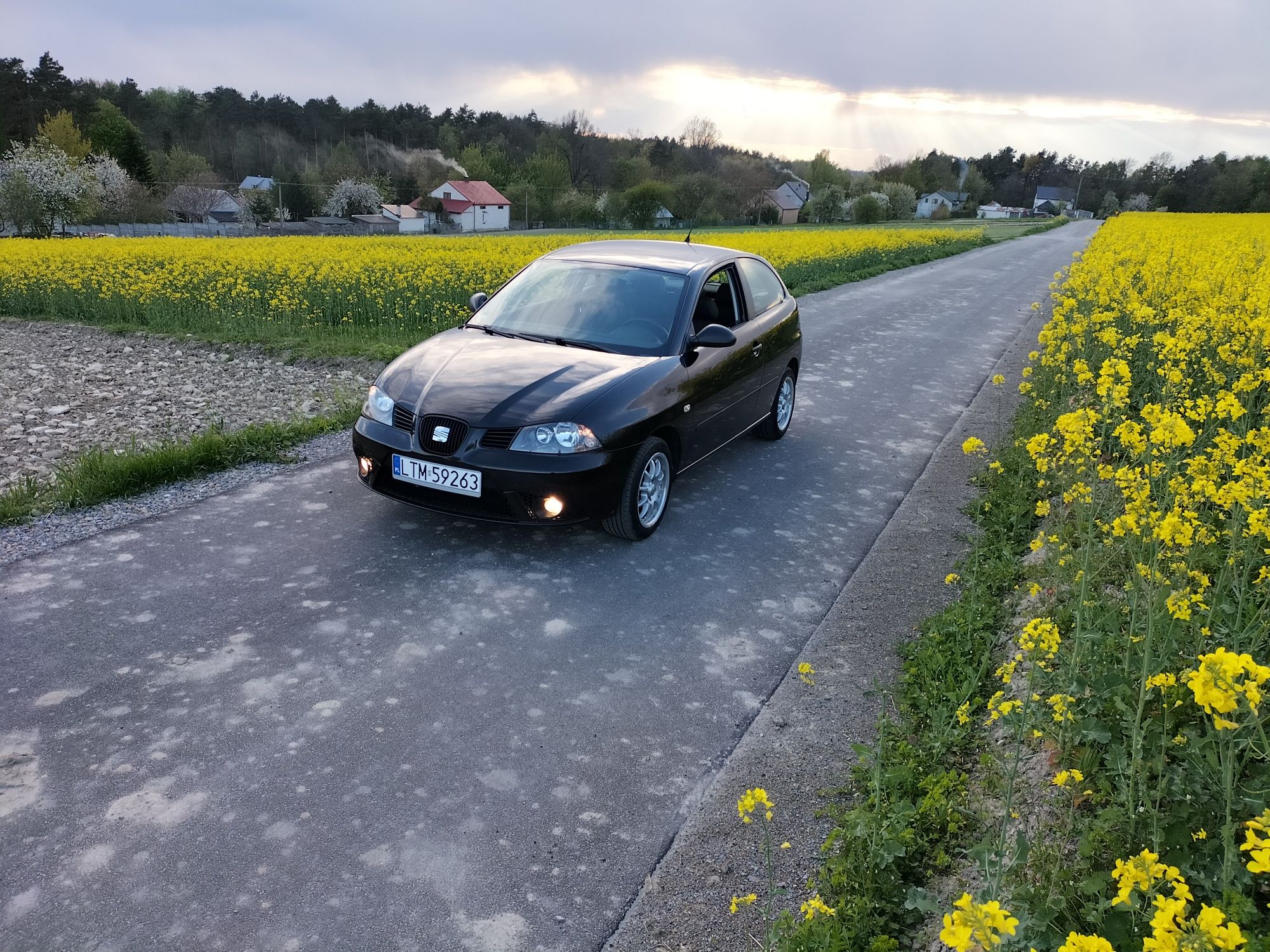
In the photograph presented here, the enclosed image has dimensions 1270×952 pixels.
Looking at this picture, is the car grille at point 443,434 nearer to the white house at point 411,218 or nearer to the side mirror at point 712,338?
the side mirror at point 712,338

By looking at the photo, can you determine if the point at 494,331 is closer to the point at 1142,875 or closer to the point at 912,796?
the point at 912,796

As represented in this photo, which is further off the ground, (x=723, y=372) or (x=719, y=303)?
(x=719, y=303)

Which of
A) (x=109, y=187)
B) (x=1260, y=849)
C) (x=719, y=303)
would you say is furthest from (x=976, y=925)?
(x=109, y=187)

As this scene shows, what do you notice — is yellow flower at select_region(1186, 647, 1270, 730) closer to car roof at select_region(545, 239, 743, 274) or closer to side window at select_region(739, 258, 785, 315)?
car roof at select_region(545, 239, 743, 274)

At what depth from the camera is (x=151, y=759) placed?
303 cm

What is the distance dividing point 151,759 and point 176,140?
97295 mm

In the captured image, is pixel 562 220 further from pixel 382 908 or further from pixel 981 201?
pixel 981 201

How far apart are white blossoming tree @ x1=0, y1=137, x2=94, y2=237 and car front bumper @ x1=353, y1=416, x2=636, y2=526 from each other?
53.4m

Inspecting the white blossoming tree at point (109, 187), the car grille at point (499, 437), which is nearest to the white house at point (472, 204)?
the white blossoming tree at point (109, 187)

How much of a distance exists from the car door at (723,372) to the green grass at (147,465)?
10.3ft

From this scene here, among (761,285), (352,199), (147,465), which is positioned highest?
(352,199)

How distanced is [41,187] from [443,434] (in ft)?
201

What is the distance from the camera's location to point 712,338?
5.35m

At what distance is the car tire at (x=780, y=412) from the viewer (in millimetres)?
7176
